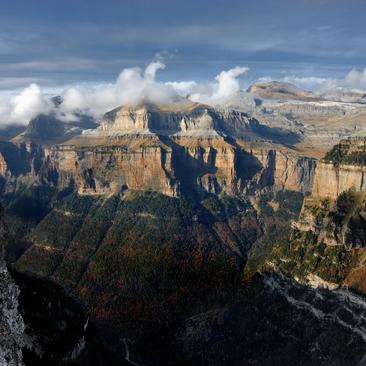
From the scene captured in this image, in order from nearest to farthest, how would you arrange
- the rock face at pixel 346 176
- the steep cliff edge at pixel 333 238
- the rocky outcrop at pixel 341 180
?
the steep cliff edge at pixel 333 238 → the rocky outcrop at pixel 341 180 → the rock face at pixel 346 176

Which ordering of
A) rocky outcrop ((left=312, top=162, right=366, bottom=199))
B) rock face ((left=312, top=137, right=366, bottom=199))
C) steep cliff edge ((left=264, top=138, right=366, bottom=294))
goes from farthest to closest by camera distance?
rock face ((left=312, top=137, right=366, bottom=199)) → rocky outcrop ((left=312, top=162, right=366, bottom=199)) → steep cliff edge ((left=264, top=138, right=366, bottom=294))

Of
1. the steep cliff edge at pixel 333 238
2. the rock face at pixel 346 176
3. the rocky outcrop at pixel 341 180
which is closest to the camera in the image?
the steep cliff edge at pixel 333 238

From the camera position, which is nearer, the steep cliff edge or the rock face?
the steep cliff edge

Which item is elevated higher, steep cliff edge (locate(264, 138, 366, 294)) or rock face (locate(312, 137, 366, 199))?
rock face (locate(312, 137, 366, 199))

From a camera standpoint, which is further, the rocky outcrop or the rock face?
the rock face

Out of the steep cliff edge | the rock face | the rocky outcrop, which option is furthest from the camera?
the rock face

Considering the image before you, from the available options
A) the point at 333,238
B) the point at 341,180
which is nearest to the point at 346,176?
the point at 341,180

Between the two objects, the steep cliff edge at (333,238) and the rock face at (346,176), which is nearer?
the steep cliff edge at (333,238)

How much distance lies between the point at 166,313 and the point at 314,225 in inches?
2209

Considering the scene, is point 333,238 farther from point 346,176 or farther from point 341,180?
point 346,176

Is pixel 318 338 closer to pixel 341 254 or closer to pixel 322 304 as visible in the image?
pixel 322 304

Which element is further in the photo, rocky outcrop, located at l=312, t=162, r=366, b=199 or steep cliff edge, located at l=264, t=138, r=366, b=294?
rocky outcrop, located at l=312, t=162, r=366, b=199

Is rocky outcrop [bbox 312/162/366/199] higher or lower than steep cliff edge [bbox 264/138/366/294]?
higher

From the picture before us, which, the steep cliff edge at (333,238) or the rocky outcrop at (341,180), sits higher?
the rocky outcrop at (341,180)
